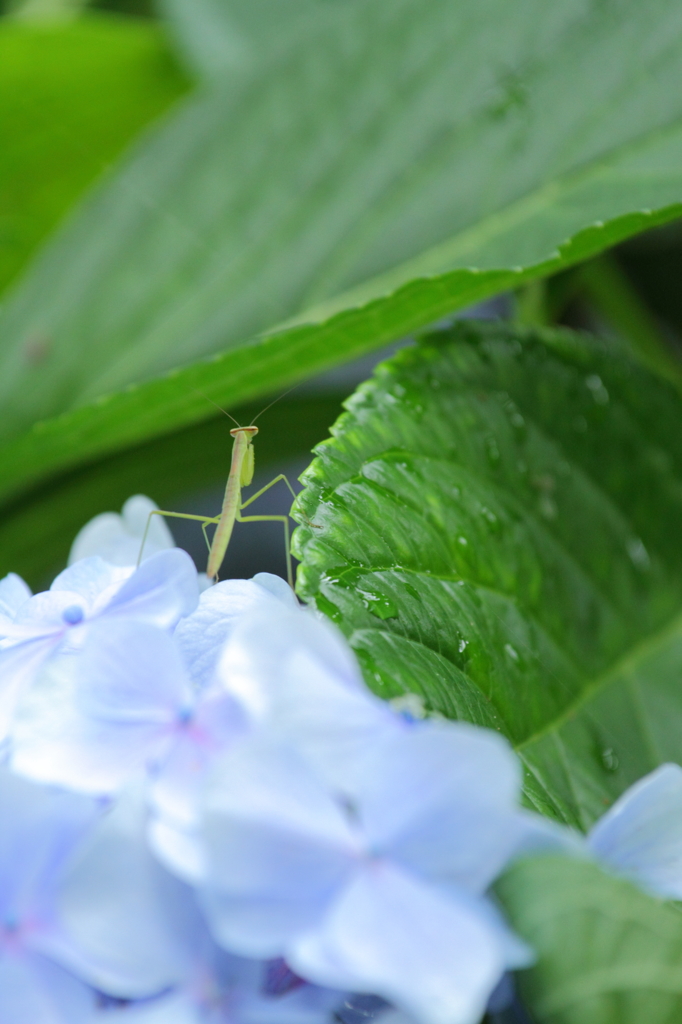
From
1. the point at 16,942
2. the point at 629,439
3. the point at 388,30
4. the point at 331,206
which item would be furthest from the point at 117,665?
the point at 388,30

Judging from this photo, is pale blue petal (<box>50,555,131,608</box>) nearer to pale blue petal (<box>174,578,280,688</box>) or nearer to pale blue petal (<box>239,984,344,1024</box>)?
Result: pale blue petal (<box>174,578,280,688</box>)

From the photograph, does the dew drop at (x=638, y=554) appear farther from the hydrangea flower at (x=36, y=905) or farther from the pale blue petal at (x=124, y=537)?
the hydrangea flower at (x=36, y=905)

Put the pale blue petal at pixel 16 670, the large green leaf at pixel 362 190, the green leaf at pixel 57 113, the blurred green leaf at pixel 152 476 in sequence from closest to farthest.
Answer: the pale blue petal at pixel 16 670, the large green leaf at pixel 362 190, the blurred green leaf at pixel 152 476, the green leaf at pixel 57 113

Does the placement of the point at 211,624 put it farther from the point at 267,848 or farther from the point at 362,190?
the point at 362,190

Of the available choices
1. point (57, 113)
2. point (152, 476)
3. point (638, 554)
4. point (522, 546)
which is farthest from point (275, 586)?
point (57, 113)

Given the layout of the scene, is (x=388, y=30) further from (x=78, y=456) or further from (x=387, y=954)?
(x=387, y=954)

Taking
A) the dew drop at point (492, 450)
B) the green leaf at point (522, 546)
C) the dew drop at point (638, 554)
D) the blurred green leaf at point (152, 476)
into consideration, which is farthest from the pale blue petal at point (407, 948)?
the blurred green leaf at point (152, 476)
